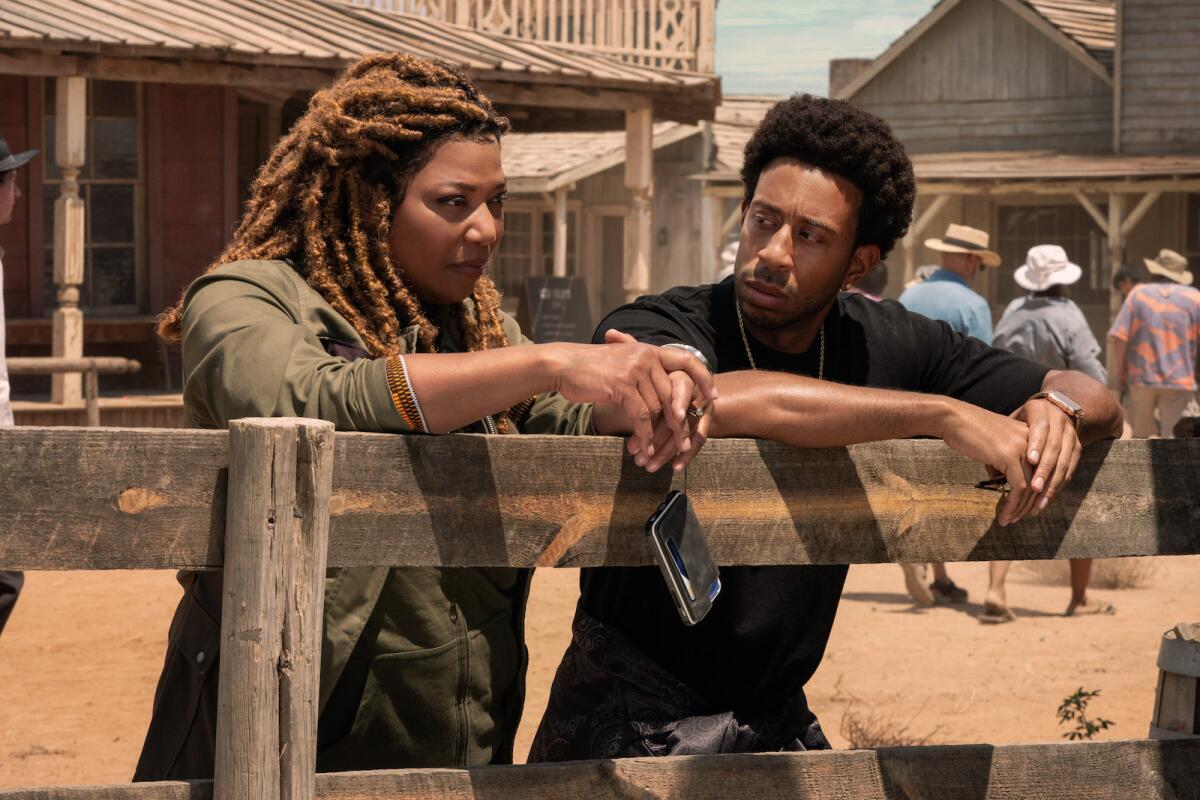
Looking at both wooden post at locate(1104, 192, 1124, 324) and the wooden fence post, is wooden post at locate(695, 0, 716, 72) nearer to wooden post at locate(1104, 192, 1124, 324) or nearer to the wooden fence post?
wooden post at locate(1104, 192, 1124, 324)

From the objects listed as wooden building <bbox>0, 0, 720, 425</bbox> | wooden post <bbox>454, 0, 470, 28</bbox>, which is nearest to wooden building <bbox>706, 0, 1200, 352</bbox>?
wooden post <bbox>454, 0, 470, 28</bbox>

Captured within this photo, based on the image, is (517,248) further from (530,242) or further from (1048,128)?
(1048,128)

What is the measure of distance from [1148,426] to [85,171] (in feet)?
29.2

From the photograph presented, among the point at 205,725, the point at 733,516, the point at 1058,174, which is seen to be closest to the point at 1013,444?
the point at 733,516

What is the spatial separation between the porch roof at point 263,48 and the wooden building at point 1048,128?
291 inches

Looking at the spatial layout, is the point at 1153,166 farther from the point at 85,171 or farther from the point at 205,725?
the point at 205,725

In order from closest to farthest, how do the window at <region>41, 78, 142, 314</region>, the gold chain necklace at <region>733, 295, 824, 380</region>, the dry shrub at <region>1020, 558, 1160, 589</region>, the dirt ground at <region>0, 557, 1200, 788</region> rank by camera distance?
the gold chain necklace at <region>733, 295, 824, 380</region>, the dirt ground at <region>0, 557, 1200, 788</region>, the dry shrub at <region>1020, 558, 1160, 589</region>, the window at <region>41, 78, 142, 314</region>

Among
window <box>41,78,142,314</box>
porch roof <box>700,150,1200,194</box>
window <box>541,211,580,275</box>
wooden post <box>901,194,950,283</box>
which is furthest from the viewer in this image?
window <box>541,211,580,275</box>

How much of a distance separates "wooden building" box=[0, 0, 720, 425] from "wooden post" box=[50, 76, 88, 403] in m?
0.01

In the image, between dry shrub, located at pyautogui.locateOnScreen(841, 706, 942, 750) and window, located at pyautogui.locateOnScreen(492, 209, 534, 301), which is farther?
window, located at pyautogui.locateOnScreen(492, 209, 534, 301)

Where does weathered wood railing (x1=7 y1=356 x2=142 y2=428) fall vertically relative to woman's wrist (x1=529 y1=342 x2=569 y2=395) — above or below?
below

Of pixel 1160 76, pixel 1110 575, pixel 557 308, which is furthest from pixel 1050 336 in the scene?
pixel 1160 76

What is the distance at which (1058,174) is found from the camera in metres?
21.0

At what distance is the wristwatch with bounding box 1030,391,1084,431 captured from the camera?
8.38 feet
